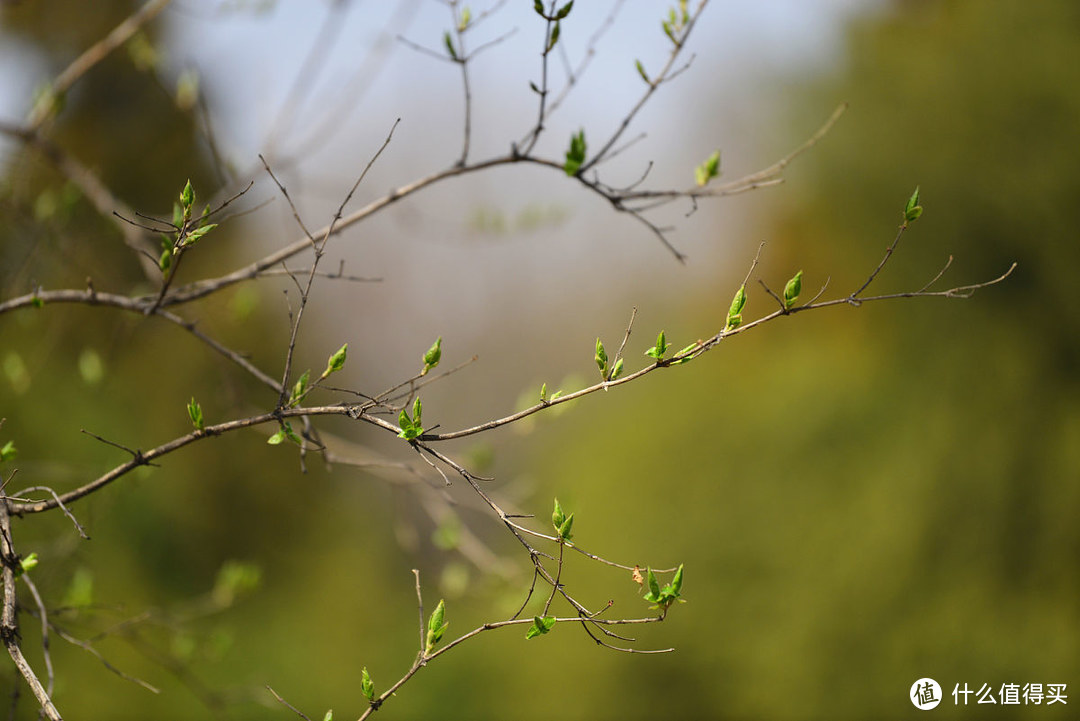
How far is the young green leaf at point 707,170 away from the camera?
1096 millimetres

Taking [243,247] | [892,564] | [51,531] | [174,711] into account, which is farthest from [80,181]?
[243,247]

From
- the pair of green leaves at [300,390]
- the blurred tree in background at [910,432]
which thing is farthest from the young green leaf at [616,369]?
the blurred tree in background at [910,432]

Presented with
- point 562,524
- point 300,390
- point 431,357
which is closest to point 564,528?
point 562,524

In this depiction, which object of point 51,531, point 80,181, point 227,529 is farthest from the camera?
point 227,529

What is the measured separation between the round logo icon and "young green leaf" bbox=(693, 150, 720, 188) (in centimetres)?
245

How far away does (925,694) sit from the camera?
271 cm

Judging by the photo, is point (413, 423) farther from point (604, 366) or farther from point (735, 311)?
point (735, 311)

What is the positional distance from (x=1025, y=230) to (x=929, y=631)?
1546 mm

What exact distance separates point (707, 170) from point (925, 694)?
2482mm

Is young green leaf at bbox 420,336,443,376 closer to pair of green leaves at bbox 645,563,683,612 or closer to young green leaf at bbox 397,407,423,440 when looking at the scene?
young green leaf at bbox 397,407,423,440

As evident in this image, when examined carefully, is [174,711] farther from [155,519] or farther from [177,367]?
[177,367]

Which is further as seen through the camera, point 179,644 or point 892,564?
point 892,564

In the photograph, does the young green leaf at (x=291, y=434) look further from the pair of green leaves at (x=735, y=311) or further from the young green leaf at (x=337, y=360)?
the pair of green leaves at (x=735, y=311)

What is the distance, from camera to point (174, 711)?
13.7 feet
